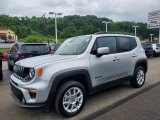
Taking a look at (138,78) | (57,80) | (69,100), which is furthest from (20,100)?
(138,78)

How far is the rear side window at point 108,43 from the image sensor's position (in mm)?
5531

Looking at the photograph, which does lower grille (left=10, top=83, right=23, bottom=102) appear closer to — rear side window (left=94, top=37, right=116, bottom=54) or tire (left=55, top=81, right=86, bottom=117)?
tire (left=55, top=81, right=86, bottom=117)

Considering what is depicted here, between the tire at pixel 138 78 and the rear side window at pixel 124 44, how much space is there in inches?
31.0

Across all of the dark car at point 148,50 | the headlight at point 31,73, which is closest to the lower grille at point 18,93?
the headlight at point 31,73

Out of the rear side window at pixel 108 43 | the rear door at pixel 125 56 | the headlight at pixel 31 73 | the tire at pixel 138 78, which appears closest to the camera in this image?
the headlight at pixel 31 73

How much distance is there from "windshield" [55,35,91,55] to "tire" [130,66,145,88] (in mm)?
2127

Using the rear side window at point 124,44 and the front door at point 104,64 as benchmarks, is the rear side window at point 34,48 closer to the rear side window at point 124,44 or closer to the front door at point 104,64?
the rear side window at point 124,44

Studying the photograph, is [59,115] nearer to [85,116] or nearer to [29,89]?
[85,116]

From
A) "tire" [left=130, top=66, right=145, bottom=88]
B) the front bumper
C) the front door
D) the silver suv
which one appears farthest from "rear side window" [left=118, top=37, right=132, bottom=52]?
the front bumper

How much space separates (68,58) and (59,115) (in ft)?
4.07

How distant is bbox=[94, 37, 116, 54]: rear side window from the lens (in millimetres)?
5531

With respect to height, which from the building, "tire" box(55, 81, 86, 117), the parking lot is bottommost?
the parking lot

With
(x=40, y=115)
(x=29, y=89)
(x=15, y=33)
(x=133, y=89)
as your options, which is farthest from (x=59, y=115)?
(x=15, y=33)

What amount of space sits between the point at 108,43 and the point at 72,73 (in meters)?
1.69
